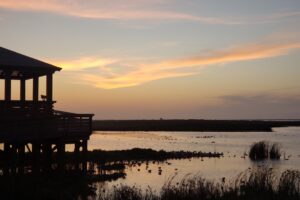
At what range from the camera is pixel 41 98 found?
27.6 meters

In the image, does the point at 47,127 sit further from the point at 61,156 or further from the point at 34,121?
the point at 61,156

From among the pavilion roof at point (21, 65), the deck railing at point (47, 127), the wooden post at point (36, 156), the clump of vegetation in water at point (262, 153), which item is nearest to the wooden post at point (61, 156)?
the deck railing at point (47, 127)

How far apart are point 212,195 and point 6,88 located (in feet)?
41.6

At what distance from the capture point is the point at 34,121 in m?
25.2

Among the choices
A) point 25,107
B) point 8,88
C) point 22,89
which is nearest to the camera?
point 25,107

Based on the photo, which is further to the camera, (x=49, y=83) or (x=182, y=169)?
(x=182, y=169)

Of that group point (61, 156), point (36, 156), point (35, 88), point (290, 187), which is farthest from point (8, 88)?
point (290, 187)

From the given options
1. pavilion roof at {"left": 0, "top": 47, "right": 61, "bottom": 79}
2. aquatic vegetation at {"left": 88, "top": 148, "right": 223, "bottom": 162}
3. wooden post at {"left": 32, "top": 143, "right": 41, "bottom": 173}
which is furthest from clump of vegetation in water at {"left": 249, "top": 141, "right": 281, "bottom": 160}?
pavilion roof at {"left": 0, "top": 47, "right": 61, "bottom": 79}

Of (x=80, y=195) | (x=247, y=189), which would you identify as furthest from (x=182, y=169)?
(x=247, y=189)

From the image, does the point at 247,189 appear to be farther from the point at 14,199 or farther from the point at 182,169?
the point at 182,169

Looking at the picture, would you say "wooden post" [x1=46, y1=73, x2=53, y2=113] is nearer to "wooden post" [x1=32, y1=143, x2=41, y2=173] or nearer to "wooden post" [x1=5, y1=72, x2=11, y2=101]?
"wooden post" [x1=5, y1=72, x2=11, y2=101]

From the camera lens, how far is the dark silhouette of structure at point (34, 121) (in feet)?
81.1

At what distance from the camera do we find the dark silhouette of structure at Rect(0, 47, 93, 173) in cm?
2473

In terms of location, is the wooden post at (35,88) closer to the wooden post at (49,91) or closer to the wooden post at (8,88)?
the wooden post at (49,91)
